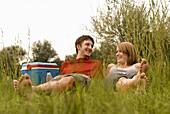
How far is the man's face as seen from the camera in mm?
3220

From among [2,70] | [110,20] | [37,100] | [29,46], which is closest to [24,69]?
[2,70]

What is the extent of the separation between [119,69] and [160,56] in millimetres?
622

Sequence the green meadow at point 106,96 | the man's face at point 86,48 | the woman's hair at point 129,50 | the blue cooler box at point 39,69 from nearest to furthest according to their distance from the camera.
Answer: the green meadow at point 106,96, the woman's hair at point 129,50, the man's face at point 86,48, the blue cooler box at point 39,69

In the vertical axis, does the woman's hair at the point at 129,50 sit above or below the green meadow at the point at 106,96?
above

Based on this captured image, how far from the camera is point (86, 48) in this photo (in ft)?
10.6

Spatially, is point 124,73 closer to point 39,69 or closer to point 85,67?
point 85,67

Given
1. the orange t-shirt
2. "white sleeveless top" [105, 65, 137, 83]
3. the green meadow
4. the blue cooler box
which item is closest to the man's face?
the orange t-shirt

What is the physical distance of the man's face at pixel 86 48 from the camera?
3220mm

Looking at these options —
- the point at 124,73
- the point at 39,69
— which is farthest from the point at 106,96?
the point at 39,69

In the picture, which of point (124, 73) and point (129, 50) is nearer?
point (124, 73)

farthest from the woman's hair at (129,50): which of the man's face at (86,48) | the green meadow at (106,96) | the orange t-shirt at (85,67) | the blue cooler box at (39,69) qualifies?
the blue cooler box at (39,69)

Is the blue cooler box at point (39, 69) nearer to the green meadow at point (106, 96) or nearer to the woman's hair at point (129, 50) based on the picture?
the green meadow at point (106, 96)

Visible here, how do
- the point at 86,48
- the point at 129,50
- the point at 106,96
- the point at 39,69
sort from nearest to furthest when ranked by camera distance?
the point at 106,96 → the point at 129,50 → the point at 86,48 → the point at 39,69

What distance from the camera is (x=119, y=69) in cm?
279
